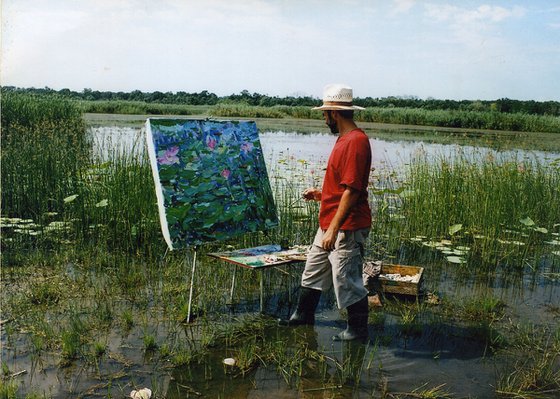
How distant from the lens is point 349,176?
3537mm

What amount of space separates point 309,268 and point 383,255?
2.38 meters

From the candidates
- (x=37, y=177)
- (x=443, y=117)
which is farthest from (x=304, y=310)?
(x=443, y=117)

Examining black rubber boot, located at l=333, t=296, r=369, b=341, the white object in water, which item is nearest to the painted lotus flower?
black rubber boot, located at l=333, t=296, r=369, b=341

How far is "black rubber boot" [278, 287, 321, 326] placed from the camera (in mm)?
4078

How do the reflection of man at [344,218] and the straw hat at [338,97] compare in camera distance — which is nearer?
the reflection of man at [344,218]

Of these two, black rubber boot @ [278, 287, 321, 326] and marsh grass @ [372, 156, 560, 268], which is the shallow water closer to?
black rubber boot @ [278, 287, 321, 326]

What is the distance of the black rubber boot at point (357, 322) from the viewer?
3.85 metres

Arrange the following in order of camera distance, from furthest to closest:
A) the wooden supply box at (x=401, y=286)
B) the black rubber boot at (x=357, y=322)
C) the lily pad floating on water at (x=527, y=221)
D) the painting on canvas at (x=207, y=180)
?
the lily pad floating on water at (x=527, y=221) → the wooden supply box at (x=401, y=286) → the painting on canvas at (x=207, y=180) → the black rubber boot at (x=357, y=322)

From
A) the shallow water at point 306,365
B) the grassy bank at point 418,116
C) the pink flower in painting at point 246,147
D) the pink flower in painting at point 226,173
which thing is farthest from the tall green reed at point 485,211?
the grassy bank at point 418,116

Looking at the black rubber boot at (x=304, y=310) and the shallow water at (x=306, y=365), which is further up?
the black rubber boot at (x=304, y=310)

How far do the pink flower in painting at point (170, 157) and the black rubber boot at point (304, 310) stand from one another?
1354 millimetres

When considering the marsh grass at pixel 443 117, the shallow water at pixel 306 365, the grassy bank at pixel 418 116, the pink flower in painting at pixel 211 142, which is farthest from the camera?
the grassy bank at pixel 418 116

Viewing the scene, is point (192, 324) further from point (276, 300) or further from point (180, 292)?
point (276, 300)

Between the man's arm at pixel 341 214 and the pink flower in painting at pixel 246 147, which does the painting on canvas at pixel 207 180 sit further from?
the man's arm at pixel 341 214
